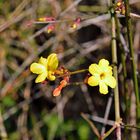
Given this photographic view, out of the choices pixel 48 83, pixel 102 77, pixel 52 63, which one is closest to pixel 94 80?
pixel 102 77

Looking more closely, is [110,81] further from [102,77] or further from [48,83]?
[48,83]

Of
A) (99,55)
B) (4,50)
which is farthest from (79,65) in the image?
(4,50)

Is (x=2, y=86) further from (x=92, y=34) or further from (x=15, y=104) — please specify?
(x=92, y=34)

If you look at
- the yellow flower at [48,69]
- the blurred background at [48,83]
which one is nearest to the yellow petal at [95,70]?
the yellow flower at [48,69]

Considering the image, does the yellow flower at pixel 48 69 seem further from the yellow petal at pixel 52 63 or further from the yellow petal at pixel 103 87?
the yellow petal at pixel 103 87

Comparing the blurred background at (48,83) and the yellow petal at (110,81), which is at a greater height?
the yellow petal at (110,81)
